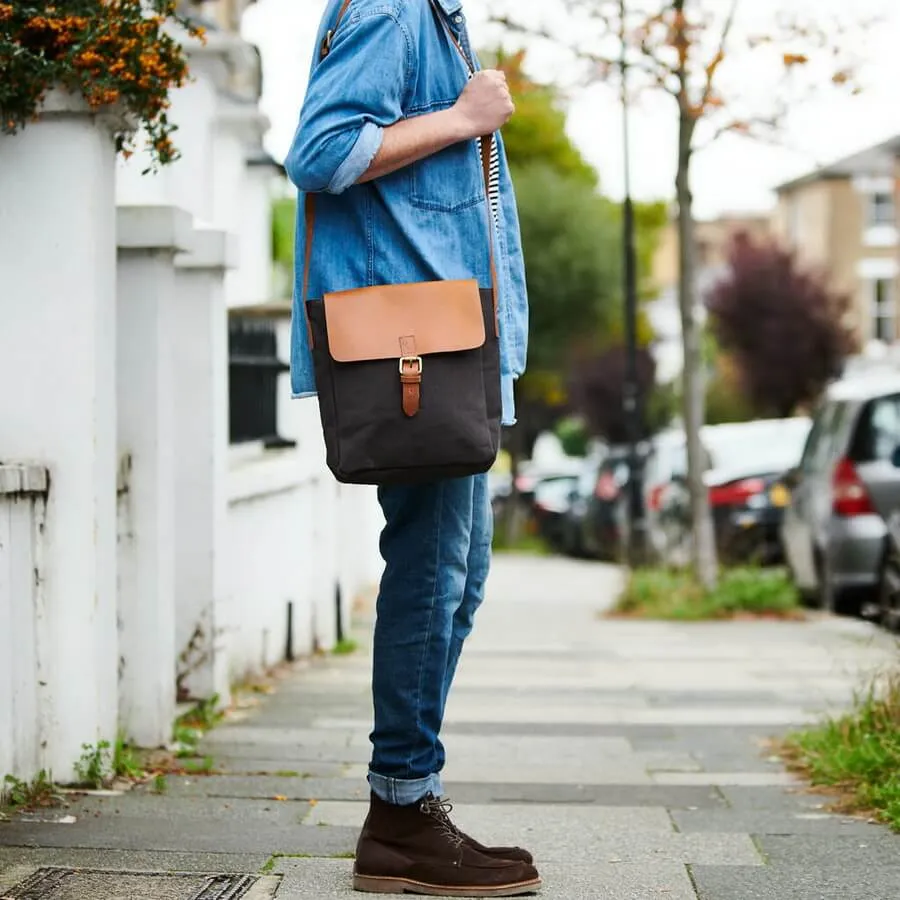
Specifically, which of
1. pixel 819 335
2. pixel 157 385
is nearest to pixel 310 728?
pixel 157 385

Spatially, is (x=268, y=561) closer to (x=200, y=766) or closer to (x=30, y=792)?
(x=200, y=766)

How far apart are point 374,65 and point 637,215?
47.7 meters

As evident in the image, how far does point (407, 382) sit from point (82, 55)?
1.47 meters

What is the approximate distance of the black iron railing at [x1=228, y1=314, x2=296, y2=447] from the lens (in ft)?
24.9

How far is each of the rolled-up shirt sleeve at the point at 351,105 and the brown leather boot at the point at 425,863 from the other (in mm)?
1261

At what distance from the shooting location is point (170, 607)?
5.27 meters

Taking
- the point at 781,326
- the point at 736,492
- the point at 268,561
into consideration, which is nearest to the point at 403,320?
the point at 268,561

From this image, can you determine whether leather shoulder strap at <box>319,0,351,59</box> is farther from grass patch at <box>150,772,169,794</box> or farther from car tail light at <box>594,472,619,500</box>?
car tail light at <box>594,472,619,500</box>

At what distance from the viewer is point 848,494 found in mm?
11000

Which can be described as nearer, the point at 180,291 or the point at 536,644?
the point at 180,291

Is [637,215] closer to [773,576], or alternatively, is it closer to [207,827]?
[773,576]

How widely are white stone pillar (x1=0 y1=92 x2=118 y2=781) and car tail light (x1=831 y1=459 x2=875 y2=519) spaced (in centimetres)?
738

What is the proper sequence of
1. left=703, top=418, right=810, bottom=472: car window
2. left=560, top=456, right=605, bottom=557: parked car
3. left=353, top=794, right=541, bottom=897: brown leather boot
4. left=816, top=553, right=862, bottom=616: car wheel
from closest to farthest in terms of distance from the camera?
left=353, top=794, right=541, bottom=897: brown leather boot < left=816, top=553, right=862, bottom=616: car wheel < left=703, top=418, right=810, bottom=472: car window < left=560, top=456, right=605, bottom=557: parked car

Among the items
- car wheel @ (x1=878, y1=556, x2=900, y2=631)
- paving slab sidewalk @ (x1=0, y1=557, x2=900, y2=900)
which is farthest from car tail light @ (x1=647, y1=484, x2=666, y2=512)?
paving slab sidewalk @ (x1=0, y1=557, x2=900, y2=900)
